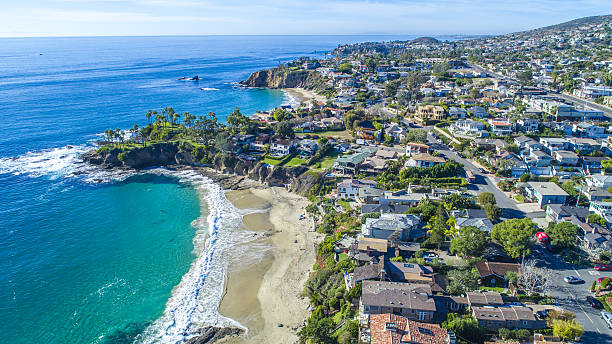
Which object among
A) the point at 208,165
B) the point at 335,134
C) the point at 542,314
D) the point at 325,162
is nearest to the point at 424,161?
the point at 325,162

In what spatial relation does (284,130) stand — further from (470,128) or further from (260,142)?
(470,128)

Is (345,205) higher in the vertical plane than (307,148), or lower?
lower

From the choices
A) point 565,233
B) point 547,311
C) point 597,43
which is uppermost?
point 597,43

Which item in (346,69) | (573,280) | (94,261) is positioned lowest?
(94,261)

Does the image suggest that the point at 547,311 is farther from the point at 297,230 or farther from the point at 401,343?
the point at 297,230

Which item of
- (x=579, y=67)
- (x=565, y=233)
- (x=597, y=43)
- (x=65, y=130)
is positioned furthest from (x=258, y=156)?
(x=597, y=43)

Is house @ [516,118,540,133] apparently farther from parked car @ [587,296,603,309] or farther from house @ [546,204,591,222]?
parked car @ [587,296,603,309]

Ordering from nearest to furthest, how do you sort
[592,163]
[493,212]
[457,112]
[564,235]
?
[564,235], [493,212], [592,163], [457,112]
